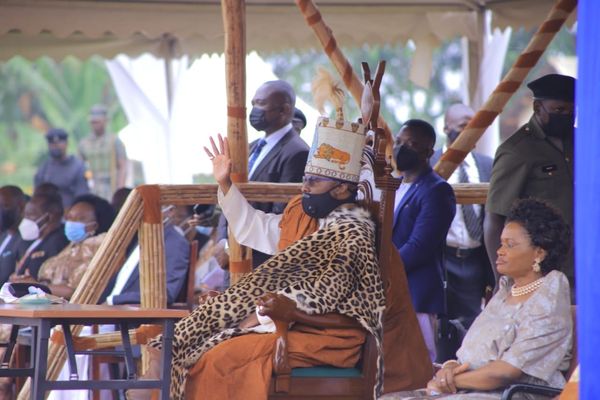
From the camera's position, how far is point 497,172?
7074mm

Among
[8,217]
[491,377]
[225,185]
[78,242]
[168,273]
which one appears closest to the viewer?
[491,377]

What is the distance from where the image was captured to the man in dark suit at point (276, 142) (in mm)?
8133

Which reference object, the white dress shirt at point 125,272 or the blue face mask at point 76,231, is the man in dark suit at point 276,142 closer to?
the white dress shirt at point 125,272

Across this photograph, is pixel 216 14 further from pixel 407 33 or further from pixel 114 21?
pixel 407 33

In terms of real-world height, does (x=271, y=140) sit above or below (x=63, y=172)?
above

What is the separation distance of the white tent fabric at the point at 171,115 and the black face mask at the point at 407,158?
5.74m

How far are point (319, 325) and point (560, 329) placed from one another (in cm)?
118

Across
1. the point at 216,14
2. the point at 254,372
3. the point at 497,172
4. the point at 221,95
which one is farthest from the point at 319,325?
the point at 221,95

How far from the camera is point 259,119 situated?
834cm

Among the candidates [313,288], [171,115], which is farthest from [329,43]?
[171,115]

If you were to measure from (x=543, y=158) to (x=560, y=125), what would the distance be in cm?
20

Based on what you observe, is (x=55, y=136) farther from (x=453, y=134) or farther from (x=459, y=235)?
(x=459, y=235)

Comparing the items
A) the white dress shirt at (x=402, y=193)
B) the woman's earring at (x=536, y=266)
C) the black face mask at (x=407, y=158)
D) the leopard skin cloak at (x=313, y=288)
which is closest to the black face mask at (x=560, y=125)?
the black face mask at (x=407, y=158)

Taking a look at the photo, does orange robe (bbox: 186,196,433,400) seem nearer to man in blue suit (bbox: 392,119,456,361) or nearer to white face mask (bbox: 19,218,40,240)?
man in blue suit (bbox: 392,119,456,361)
